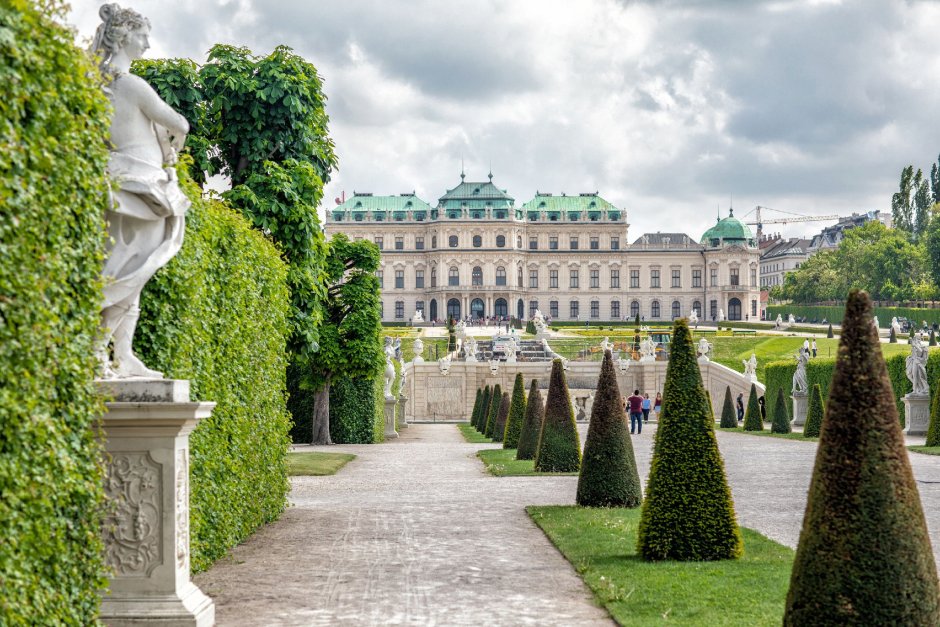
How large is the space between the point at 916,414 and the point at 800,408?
25.4 feet

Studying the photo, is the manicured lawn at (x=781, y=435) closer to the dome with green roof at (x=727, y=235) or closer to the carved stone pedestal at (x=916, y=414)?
the carved stone pedestal at (x=916, y=414)

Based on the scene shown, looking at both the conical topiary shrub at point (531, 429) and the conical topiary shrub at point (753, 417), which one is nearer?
the conical topiary shrub at point (531, 429)

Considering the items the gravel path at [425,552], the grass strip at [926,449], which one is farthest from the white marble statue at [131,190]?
the grass strip at [926,449]

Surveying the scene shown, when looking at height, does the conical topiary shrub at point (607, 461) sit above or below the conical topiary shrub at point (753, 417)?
above

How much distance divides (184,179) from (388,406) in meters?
23.3

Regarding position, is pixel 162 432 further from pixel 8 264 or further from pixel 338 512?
pixel 338 512

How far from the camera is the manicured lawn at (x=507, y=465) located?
15.8 m

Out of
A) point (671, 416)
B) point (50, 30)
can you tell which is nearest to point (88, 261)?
point (50, 30)

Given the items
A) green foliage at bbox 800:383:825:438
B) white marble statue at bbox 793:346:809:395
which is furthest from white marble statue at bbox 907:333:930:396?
white marble statue at bbox 793:346:809:395

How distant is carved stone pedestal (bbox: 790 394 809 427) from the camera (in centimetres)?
3231

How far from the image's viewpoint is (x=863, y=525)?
15.8 ft

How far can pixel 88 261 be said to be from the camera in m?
4.69

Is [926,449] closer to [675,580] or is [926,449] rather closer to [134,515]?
[675,580]

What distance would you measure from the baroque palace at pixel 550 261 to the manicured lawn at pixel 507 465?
8242 cm
